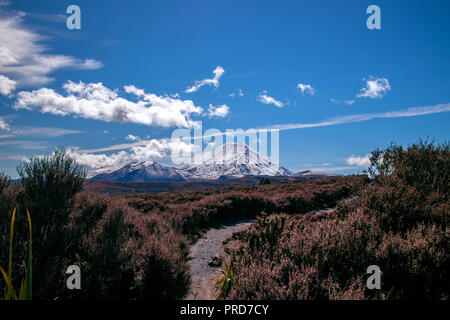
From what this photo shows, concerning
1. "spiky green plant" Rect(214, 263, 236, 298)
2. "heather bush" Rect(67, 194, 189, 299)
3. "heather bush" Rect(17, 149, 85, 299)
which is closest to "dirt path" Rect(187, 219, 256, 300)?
"spiky green plant" Rect(214, 263, 236, 298)

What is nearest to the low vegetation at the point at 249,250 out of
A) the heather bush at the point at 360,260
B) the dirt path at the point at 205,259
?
the heather bush at the point at 360,260

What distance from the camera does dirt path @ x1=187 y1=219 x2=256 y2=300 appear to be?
20.4 feet

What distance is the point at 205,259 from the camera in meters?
8.62

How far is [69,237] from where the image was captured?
6.08 m

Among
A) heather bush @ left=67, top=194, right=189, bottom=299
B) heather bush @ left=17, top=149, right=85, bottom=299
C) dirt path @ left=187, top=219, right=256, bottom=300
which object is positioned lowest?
dirt path @ left=187, top=219, right=256, bottom=300

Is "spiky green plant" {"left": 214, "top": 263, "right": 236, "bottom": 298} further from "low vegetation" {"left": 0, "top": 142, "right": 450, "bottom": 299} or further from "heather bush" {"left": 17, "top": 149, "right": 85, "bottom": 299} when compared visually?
"heather bush" {"left": 17, "top": 149, "right": 85, "bottom": 299}

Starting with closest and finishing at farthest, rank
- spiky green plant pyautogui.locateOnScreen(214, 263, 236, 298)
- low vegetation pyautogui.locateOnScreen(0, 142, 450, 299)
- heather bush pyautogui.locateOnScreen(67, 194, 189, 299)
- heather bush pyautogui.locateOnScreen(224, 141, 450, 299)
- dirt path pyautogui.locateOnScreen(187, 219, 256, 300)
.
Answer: heather bush pyautogui.locateOnScreen(224, 141, 450, 299) < low vegetation pyautogui.locateOnScreen(0, 142, 450, 299) < heather bush pyautogui.locateOnScreen(67, 194, 189, 299) < spiky green plant pyautogui.locateOnScreen(214, 263, 236, 298) < dirt path pyautogui.locateOnScreen(187, 219, 256, 300)

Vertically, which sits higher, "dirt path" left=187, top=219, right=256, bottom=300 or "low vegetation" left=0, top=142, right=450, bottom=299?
"low vegetation" left=0, top=142, right=450, bottom=299

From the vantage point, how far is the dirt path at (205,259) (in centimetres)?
622

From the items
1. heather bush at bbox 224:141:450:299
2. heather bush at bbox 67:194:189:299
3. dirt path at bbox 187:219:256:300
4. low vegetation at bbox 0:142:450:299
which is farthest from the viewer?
dirt path at bbox 187:219:256:300

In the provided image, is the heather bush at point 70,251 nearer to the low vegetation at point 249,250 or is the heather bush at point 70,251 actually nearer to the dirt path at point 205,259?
the low vegetation at point 249,250

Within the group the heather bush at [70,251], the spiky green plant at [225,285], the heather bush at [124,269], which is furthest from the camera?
the spiky green plant at [225,285]
